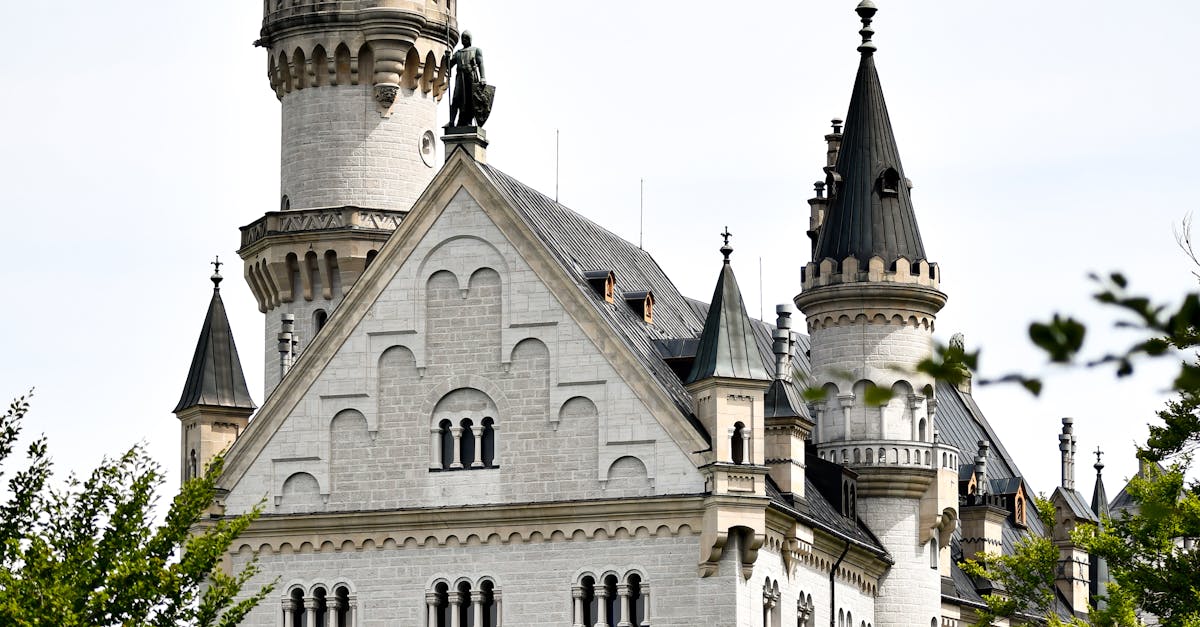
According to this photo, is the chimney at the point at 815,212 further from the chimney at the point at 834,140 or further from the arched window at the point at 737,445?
the arched window at the point at 737,445

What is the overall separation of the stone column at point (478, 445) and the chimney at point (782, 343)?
7.49 metres

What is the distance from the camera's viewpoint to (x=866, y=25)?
6206 cm

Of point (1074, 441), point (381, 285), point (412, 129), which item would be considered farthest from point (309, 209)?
point (1074, 441)

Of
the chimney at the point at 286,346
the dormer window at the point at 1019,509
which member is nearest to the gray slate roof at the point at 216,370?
the chimney at the point at 286,346

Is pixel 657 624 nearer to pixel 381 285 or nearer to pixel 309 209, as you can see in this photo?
pixel 381 285

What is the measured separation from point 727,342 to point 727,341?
0.02 metres

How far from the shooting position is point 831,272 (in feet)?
195

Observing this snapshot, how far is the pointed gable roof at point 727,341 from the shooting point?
48.9 meters

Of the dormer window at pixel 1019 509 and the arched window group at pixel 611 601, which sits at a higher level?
the dormer window at pixel 1019 509

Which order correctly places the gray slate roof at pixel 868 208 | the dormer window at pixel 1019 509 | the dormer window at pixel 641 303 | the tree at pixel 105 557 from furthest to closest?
the dormer window at pixel 1019 509, the gray slate roof at pixel 868 208, the dormer window at pixel 641 303, the tree at pixel 105 557

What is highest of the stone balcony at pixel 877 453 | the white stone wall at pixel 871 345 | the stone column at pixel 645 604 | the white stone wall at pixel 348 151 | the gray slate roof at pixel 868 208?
the white stone wall at pixel 348 151

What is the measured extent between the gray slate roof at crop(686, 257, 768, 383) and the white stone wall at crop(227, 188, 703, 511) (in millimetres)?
1768

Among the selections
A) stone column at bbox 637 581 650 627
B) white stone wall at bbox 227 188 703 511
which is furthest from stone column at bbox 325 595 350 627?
stone column at bbox 637 581 650 627

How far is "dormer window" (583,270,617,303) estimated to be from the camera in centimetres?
5153
